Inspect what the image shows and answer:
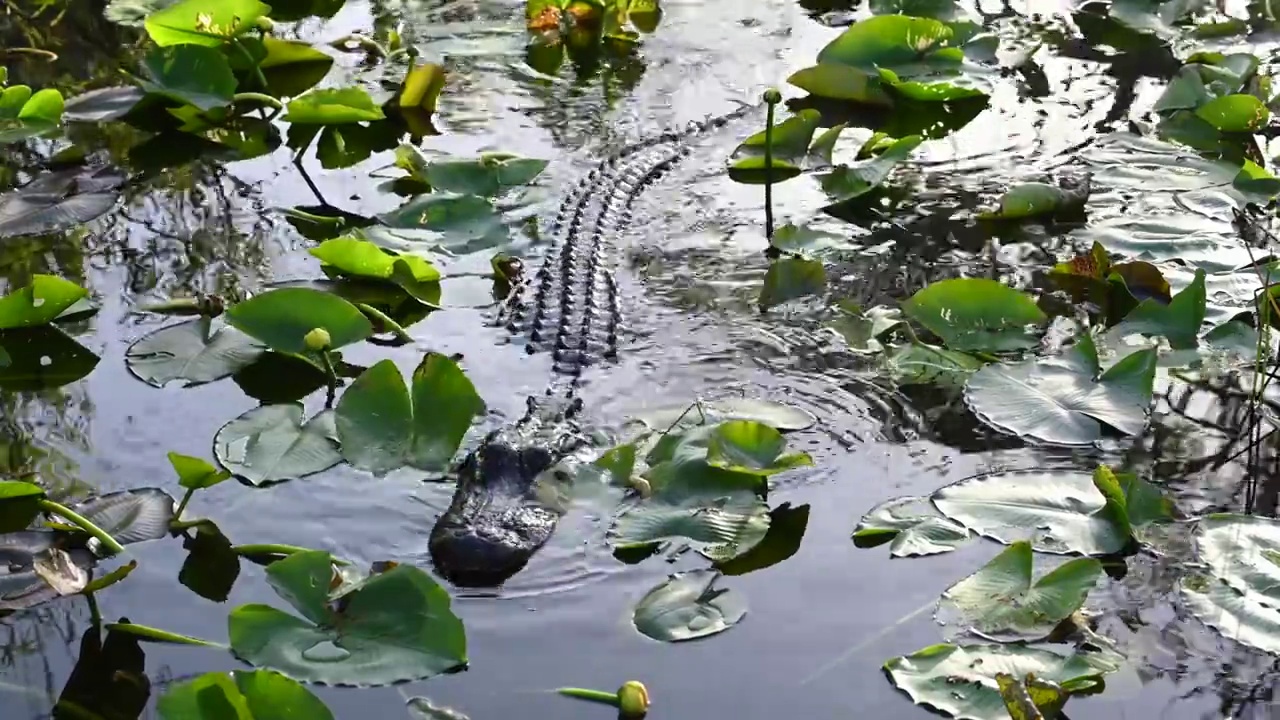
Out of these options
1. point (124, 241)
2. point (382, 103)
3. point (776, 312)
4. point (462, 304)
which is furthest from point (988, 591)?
point (382, 103)

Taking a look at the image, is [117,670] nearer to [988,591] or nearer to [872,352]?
[988,591]

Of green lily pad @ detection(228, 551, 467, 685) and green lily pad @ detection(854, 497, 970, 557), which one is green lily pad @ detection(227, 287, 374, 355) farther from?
green lily pad @ detection(854, 497, 970, 557)

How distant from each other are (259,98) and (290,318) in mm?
1825

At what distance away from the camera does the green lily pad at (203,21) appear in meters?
4.62

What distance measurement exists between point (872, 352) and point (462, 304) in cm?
→ 114

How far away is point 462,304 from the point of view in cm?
389

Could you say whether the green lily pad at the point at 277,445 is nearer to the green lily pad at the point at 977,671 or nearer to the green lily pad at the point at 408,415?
the green lily pad at the point at 408,415

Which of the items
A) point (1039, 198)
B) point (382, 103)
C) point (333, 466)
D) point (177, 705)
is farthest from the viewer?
point (382, 103)

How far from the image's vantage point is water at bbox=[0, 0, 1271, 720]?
8.25 ft

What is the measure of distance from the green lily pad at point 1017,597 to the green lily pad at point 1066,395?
0.50 m

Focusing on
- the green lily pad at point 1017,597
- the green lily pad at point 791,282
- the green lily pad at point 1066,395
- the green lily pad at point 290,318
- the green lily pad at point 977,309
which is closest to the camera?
the green lily pad at point 1017,597

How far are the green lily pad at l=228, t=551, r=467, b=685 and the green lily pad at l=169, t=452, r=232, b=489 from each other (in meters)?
0.33

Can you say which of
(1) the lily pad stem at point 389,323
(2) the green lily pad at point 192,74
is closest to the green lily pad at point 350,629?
(1) the lily pad stem at point 389,323

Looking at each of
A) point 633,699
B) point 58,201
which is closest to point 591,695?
point 633,699
